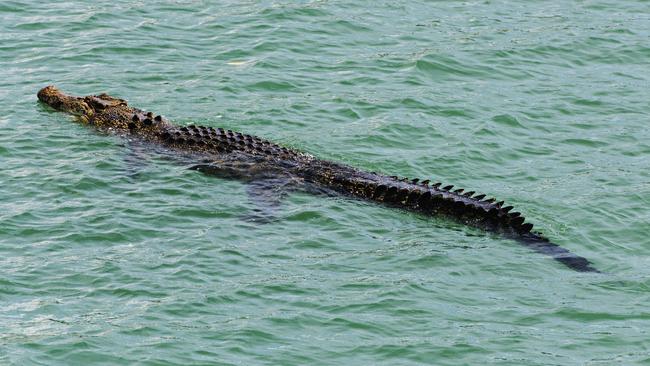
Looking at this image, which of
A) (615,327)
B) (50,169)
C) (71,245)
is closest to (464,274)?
(615,327)

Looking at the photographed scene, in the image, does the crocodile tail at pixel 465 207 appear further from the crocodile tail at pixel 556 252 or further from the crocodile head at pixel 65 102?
the crocodile head at pixel 65 102

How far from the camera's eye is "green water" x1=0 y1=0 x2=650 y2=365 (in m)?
11.8

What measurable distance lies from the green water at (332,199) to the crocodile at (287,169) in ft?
0.79

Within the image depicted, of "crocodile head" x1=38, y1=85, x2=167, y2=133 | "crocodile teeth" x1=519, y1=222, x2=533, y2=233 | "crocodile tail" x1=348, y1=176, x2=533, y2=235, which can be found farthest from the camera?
"crocodile head" x1=38, y1=85, x2=167, y2=133

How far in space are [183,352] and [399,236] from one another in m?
3.75

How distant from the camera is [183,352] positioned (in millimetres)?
11266

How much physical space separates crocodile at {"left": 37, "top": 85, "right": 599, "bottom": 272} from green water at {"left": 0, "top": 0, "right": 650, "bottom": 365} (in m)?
0.24

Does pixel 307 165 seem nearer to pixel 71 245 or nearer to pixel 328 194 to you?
pixel 328 194

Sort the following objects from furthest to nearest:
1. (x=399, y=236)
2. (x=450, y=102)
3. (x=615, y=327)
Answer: (x=450, y=102), (x=399, y=236), (x=615, y=327)

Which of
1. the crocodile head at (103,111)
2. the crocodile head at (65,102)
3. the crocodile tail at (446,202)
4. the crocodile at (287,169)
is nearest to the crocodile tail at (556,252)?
the crocodile at (287,169)

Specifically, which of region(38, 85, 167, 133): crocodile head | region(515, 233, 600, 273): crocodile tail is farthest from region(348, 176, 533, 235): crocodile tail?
region(38, 85, 167, 133): crocodile head

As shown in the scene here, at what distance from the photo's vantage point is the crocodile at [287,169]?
1433cm

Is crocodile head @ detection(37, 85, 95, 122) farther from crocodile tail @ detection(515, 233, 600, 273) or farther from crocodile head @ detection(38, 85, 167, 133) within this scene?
crocodile tail @ detection(515, 233, 600, 273)

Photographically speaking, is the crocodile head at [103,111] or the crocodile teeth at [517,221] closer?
the crocodile teeth at [517,221]
